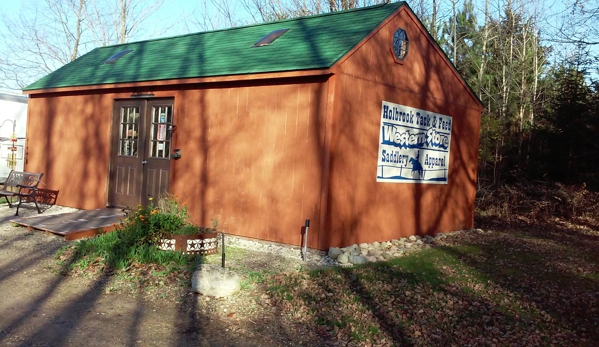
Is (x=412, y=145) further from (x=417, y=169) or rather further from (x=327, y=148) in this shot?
(x=327, y=148)

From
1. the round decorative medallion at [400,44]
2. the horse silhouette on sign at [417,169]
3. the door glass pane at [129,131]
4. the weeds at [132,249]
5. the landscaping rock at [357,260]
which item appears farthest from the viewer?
the door glass pane at [129,131]

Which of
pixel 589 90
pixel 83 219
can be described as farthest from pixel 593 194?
pixel 83 219

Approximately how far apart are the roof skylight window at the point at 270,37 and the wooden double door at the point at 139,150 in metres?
2.11

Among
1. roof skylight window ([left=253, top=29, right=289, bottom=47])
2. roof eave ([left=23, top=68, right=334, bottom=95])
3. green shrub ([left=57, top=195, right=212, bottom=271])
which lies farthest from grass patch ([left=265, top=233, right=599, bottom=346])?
roof skylight window ([left=253, top=29, right=289, bottom=47])

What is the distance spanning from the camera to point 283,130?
29.0ft

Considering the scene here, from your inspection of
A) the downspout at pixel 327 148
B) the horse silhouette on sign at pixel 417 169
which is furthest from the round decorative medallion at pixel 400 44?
the downspout at pixel 327 148

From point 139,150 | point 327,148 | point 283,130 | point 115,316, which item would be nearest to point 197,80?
point 283,130

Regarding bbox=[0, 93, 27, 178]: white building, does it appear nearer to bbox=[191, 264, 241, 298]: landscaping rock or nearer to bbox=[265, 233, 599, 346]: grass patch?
bbox=[191, 264, 241, 298]: landscaping rock

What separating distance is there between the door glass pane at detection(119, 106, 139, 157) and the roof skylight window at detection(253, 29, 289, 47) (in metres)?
2.99

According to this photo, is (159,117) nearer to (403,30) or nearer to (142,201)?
(142,201)

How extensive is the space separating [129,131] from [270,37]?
11.9 feet

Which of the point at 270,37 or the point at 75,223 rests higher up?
the point at 270,37

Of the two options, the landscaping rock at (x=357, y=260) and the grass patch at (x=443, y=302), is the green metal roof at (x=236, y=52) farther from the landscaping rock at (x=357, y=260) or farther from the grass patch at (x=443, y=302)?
the grass patch at (x=443, y=302)

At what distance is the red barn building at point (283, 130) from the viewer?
28.1 feet
